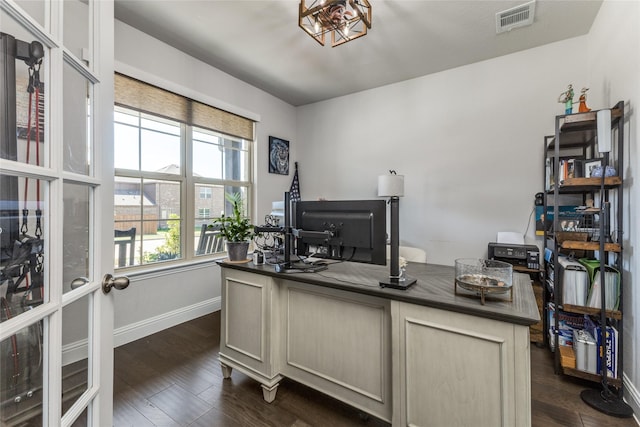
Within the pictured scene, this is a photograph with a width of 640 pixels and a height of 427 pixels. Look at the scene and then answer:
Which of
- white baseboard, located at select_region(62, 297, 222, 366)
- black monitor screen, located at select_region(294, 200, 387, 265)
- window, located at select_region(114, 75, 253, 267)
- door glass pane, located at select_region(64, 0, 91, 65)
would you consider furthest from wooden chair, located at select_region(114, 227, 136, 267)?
door glass pane, located at select_region(64, 0, 91, 65)

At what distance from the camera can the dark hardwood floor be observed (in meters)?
1.62

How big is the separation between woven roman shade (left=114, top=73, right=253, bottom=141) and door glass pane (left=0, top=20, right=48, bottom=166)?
217 centimetres

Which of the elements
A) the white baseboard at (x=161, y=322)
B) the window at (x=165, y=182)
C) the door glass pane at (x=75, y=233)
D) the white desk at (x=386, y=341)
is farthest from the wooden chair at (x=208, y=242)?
the door glass pane at (x=75, y=233)

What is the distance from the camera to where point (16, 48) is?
62 centimetres

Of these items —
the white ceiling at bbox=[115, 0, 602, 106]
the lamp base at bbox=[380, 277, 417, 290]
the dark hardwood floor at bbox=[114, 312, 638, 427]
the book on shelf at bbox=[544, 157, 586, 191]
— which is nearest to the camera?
the lamp base at bbox=[380, 277, 417, 290]

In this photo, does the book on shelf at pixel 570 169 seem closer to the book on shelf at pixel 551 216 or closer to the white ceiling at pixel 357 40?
the book on shelf at pixel 551 216

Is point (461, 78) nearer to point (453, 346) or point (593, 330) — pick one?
point (593, 330)

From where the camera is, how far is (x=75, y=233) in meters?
0.81

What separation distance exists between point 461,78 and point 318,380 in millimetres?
3434

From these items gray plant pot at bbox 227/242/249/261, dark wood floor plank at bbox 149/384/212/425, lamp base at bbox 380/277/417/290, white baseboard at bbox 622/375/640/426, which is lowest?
dark wood floor plank at bbox 149/384/212/425

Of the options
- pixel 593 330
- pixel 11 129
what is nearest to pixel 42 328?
pixel 11 129

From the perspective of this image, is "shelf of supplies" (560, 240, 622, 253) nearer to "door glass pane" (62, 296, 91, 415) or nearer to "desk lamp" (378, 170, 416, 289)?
"desk lamp" (378, 170, 416, 289)

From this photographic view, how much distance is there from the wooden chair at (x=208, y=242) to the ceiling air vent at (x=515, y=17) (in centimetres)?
347

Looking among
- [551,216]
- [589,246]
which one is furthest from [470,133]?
[589,246]
